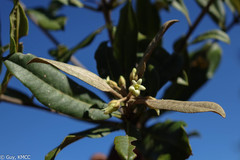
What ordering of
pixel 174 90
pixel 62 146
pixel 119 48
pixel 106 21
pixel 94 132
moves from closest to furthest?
pixel 62 146 < pixel 94 132 < pixel 119 48 < pixel 174 90 < pixel 106 21

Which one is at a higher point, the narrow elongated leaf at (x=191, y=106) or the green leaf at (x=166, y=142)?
the narrow elongated leaf at (x=191, y=106)

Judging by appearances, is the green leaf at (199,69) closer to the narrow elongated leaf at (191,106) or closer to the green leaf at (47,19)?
the narrow elongated leaf at (191,106)

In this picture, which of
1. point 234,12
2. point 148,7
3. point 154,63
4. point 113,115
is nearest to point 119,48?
point 154,63

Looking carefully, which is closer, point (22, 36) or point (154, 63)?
point (22, 36)

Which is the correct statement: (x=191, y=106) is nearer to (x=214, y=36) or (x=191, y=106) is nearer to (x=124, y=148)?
(x=124, y=148)

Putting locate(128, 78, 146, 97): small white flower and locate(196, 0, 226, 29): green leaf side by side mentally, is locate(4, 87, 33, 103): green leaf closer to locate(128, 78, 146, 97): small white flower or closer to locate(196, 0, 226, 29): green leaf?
locate(128, 78, 146, 97): small white flower

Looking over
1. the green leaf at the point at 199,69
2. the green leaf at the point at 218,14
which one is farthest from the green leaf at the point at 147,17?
the green leaf at the point at 218,14

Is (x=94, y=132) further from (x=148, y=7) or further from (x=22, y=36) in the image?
(x=148, y=7)

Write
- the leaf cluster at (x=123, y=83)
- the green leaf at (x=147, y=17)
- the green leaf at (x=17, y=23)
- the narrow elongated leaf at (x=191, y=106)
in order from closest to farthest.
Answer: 1. the narrow elongated leaf at (x=191, y=106)
2. the leaf cluster at (x=123, y=83)
3. the green leaf at (x=17, y=23)
4. the green leaf at (x=147, y=17)

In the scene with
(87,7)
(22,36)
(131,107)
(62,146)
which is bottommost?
(62,146)
